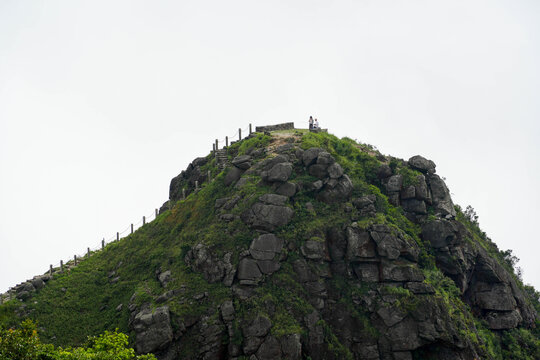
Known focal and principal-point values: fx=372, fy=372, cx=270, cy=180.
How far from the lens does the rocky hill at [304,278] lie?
28.4 metres

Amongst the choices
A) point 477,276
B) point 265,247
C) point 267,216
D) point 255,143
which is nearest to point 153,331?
point 265,247

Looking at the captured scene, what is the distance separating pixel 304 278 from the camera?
1236 inches

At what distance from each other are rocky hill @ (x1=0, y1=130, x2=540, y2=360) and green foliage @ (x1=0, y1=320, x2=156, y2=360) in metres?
5.05

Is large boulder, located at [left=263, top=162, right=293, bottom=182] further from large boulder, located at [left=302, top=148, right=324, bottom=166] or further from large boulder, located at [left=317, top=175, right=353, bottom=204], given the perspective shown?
large boulder, located at [left=317, top=175, right=353, bottom=204]

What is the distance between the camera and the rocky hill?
93.2 ft

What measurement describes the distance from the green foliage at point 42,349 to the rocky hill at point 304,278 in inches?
199

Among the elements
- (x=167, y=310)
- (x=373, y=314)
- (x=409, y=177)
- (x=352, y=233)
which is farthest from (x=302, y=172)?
(x=167, y=310)

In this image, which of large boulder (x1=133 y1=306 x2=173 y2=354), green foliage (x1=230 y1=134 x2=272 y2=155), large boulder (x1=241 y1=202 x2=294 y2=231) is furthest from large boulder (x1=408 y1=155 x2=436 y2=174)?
large boulder (x1=133 y1=306 x2=173 y2=354)

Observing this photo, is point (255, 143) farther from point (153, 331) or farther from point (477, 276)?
point (477, 276)

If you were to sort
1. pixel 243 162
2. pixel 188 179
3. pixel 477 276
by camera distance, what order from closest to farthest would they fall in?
pixel 477 276
pixel 243 162
pixel 188 179

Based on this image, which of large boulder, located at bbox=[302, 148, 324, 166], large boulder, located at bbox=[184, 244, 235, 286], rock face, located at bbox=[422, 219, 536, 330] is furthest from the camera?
large boulder, located at bbox=[302, 148, 324, 166]

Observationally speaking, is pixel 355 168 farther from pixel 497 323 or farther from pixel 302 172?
pixel 497 323

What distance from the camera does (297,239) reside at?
33156 mm

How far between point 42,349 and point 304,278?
62.1 feet
